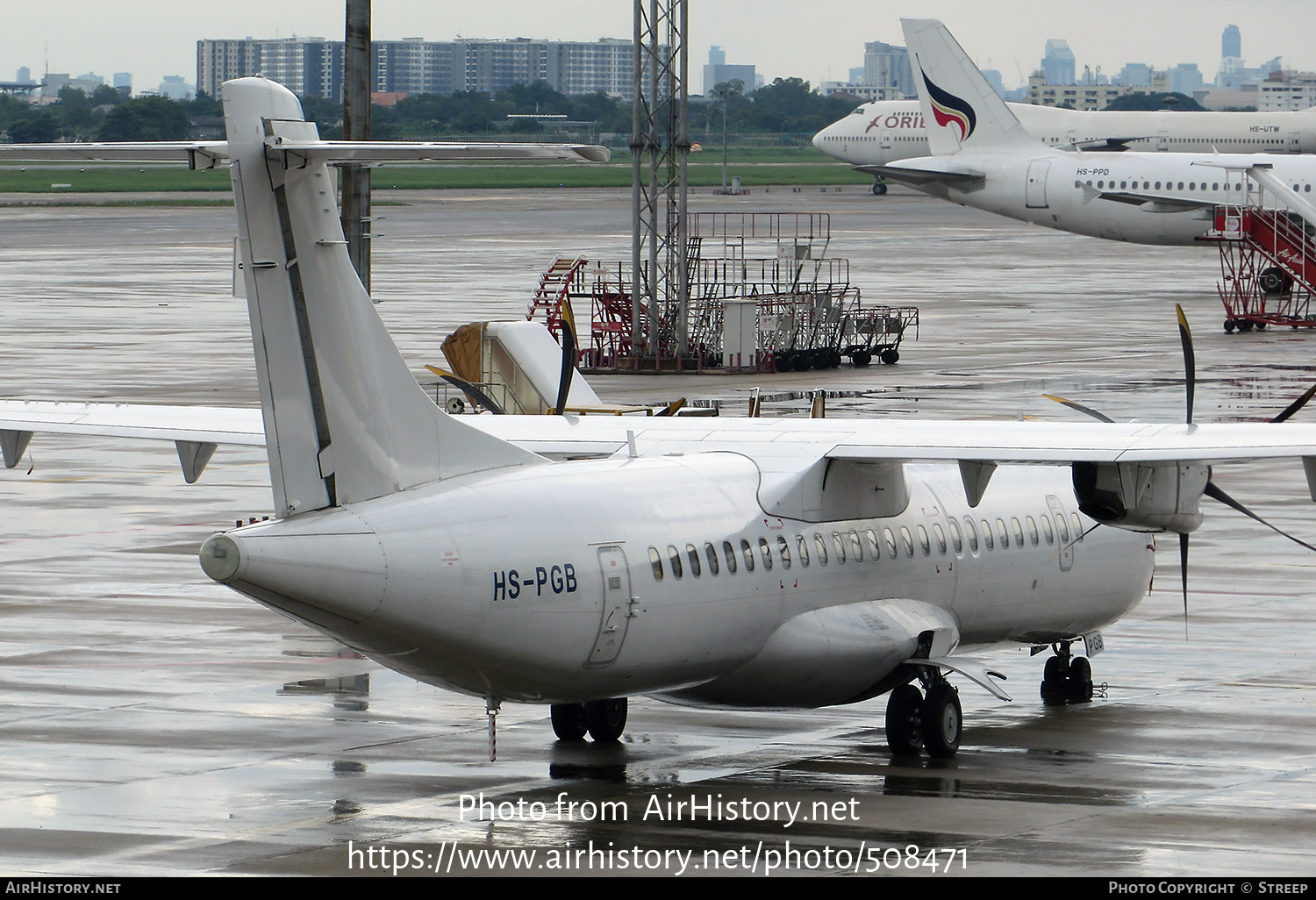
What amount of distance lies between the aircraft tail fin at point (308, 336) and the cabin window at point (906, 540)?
5584mm

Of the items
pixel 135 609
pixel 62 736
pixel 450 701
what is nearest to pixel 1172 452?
pixel 450 701

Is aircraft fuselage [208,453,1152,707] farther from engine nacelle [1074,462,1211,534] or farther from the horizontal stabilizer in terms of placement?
the horizontal stabilizer

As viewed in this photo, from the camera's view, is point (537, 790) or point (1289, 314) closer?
point (537, 790)

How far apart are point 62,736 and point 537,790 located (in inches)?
192

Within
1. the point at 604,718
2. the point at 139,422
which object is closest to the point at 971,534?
the point at 604,718

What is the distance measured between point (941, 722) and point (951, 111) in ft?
214

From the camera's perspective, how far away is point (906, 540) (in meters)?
19.8

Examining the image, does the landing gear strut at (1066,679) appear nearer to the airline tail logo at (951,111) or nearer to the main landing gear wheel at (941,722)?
the main landing gear wheel at (941,722)

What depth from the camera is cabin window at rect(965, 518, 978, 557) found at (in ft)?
67.5

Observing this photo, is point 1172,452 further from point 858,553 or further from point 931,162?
point 931,162

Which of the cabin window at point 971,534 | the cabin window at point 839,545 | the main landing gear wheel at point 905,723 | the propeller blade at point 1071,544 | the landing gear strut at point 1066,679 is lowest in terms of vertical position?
the landing gear strut at point 1066,679

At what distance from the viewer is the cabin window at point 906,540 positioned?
19812 millimetres

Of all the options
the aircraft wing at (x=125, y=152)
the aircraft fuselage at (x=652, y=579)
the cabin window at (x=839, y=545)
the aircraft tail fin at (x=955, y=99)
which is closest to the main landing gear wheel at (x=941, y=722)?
the aircraft fuselage at (x=652, y=579)

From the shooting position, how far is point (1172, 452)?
1741 cm
